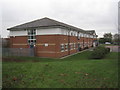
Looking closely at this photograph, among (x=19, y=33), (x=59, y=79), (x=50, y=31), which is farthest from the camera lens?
(x=19, y=33)

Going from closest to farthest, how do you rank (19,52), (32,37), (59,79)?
(59,79) → (19,52) → (32,37)

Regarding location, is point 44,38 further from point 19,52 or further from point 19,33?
point 19,33

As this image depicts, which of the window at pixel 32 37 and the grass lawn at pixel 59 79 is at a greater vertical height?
the window at pixel 32 37

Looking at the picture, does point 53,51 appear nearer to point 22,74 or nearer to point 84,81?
point 22,74

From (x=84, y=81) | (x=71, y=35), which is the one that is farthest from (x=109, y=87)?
(x=71, y=35)

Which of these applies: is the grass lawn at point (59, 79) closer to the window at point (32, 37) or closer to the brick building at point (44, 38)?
the brick building at point (44, 38)

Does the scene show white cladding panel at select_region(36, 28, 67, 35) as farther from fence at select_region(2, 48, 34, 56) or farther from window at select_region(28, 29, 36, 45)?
fence at select_region(2, 48, 34, 56)

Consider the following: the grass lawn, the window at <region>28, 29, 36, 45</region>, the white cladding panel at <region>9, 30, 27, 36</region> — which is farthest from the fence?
the grass lawn

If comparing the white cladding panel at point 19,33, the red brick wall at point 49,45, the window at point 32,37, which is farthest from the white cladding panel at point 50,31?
the white cladding panel at point 19,33

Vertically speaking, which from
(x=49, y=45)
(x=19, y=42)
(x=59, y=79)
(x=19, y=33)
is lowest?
(x=59, y=79)

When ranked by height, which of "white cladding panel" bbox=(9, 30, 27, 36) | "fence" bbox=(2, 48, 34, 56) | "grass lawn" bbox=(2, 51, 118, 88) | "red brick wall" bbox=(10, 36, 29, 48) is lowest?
"grass lawn" bbox=(2, 51, 118, 88)

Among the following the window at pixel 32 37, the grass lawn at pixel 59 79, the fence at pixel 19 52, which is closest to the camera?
the grass lawn at pixel 59 79

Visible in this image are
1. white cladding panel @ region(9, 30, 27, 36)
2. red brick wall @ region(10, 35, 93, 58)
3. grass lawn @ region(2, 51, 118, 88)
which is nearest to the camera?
grass lawn @ region(2, 51, 118, 88)

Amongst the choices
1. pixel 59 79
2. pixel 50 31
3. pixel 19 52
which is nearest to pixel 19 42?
pixel 19 52
